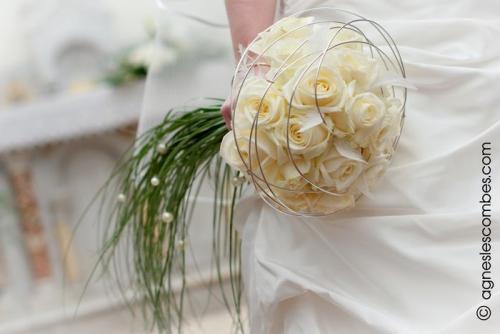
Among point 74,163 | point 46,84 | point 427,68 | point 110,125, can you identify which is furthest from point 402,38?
point 46,84

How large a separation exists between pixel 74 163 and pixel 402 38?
4.02 m

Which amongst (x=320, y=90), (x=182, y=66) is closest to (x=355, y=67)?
(x=320, y=90)

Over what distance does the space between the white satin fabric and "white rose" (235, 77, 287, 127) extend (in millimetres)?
191

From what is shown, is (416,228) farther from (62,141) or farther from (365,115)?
(62,141)

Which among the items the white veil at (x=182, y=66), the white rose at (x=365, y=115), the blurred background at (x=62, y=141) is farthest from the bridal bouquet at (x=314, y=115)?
the blurred background at (x=62, y=141)

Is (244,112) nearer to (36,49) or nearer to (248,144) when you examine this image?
(248,144)

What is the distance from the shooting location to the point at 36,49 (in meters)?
5.61

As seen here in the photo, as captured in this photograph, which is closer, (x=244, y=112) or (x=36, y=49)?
(x=244, y=112)

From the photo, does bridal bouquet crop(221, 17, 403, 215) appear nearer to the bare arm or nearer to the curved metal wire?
the curved metal wire

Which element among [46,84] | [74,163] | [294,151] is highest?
[294,151]

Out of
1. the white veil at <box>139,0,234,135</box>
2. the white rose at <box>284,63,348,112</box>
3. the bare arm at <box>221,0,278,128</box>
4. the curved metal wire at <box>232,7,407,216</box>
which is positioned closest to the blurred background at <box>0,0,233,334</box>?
the white veil at <box>139,0,234,135</box>

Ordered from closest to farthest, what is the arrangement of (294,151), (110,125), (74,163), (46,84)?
1. (294,151)
2. (110,125)
3. (74,163)
4. (46,84)

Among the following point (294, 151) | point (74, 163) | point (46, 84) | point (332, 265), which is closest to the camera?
point (294, 151)

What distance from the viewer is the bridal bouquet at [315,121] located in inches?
43.1
